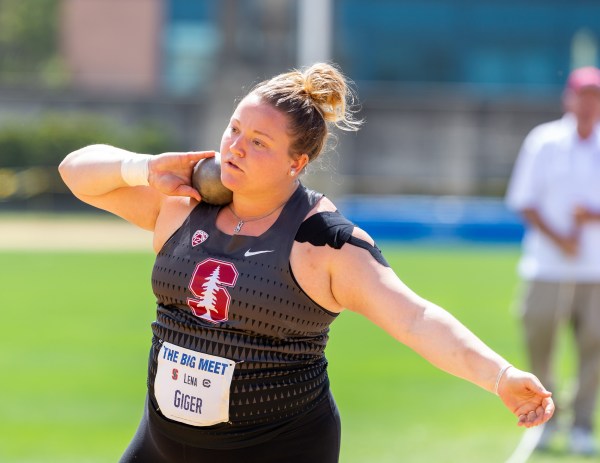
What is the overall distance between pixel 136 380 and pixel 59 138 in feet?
87.2

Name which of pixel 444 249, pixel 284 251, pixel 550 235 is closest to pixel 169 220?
pixel 284 251

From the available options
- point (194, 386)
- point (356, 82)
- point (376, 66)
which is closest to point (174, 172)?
point (194, 386)

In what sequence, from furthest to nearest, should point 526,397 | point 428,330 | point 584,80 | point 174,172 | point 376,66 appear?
point 376,66 < point 584,80 < point 174,172 < point 428,330 < point 526,397

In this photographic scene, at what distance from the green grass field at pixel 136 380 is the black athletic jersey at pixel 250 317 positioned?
3736 millimetres

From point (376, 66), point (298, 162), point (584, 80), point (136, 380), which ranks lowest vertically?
point (376, 66)

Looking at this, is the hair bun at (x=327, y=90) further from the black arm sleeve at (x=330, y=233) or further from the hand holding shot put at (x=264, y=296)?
the black arm sleeve at (x=330, y=233)

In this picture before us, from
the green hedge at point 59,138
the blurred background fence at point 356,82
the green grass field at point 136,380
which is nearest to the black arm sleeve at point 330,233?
the green grass field at point 136,380

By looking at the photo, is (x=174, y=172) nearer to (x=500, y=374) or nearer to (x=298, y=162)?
(x=298, y=162)

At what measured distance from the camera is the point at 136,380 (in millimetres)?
10242

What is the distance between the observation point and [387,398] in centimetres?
976

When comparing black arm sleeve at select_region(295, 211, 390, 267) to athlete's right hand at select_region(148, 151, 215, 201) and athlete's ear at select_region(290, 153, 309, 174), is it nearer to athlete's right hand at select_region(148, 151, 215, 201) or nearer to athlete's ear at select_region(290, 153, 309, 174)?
athlete's ear at select_region(290, 153, 309, 174)

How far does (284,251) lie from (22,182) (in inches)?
1306

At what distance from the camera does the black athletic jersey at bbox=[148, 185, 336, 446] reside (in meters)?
3.80

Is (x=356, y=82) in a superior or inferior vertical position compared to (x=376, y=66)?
superior
